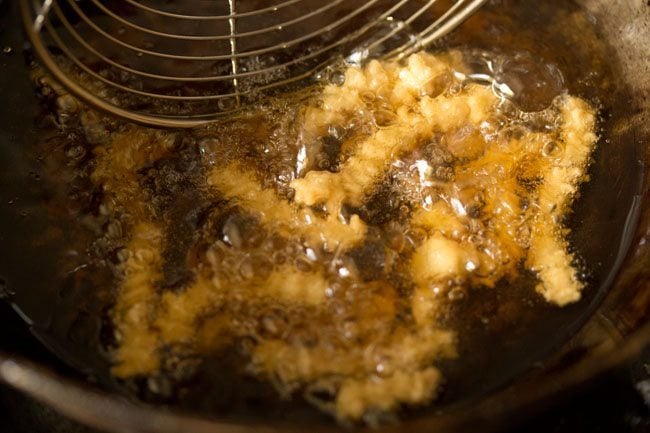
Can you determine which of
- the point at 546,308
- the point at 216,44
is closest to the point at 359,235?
the point at 546,308

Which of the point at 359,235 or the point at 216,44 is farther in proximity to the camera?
the point at 216,44

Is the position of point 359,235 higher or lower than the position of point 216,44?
lower

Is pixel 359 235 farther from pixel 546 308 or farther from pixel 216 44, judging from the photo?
pixel 216 44

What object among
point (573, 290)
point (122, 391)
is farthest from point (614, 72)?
point (122, 391)

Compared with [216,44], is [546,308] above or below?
below

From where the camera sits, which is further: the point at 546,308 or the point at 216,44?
the point at 216,44
